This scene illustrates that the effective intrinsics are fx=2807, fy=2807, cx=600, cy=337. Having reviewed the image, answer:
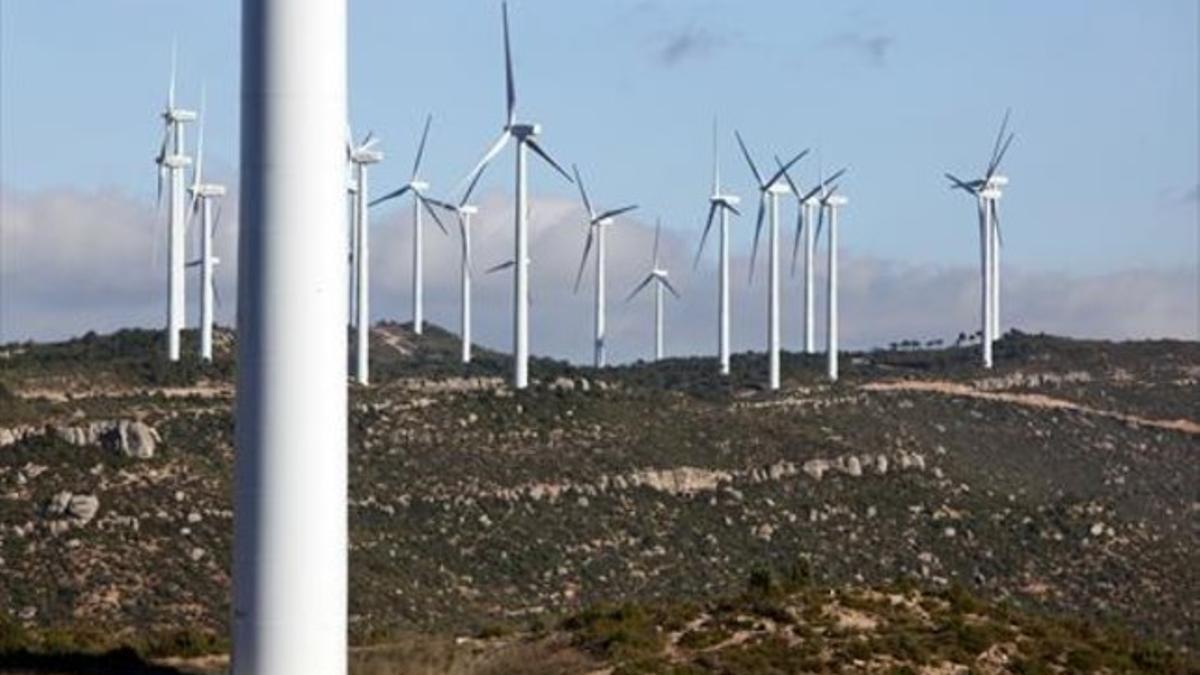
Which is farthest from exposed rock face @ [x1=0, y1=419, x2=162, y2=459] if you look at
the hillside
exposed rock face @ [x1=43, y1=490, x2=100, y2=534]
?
exposed rock face @ [x1=43, y1=490, x2=100, y2=534]

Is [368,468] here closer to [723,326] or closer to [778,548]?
[778,548]

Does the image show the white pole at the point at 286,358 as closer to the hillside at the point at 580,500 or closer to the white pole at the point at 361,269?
the hillside at the point at 580,500

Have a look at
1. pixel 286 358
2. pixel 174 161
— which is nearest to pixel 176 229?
pixel 174 161

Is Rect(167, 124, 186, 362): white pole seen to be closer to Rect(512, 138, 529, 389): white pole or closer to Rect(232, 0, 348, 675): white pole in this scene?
Rect(512, 138, 529, 389): white pole

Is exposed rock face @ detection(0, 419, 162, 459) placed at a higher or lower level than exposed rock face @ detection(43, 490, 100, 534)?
higher

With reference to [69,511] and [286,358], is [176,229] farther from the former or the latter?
[286,358]

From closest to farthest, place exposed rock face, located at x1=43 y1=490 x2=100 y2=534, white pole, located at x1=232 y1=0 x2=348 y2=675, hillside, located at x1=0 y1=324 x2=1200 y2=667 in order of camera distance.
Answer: white pole, located at x1=232 y1=0 x2=348 y2=675
hillside, located at x1=0 y1=324 x2=1200 y2=667
exposed rock face, located at x1=43 y1=490 x2=100 y2=534
